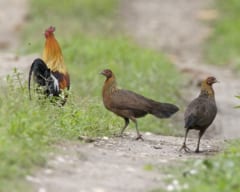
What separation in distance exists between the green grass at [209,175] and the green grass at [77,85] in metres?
1.25

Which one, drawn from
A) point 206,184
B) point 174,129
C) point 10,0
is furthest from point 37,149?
point 10,0

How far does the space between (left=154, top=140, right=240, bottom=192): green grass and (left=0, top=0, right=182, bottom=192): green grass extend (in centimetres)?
125

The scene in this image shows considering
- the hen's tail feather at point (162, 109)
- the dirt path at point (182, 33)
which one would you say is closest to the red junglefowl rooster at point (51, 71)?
the hen's tail feather at point (162, 109)

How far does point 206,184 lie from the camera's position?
755 cm

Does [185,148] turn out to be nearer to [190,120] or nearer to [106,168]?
[190,120]

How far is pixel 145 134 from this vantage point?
37.5 feet

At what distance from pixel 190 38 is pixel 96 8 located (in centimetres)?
253

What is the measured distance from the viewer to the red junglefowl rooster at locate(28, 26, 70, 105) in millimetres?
10383

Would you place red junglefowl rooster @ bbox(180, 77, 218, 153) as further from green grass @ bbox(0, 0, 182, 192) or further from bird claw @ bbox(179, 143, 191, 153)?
green grass @ bbox(0, 0, 182, 192)

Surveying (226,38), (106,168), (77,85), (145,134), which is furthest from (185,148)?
(226,38)

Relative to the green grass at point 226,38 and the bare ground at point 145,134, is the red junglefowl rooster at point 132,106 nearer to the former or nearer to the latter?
the bare ground at point 145,134

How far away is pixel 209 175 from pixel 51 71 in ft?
12.3

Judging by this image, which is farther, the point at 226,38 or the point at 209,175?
the point at 226,38

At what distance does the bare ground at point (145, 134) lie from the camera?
24.9 ft
